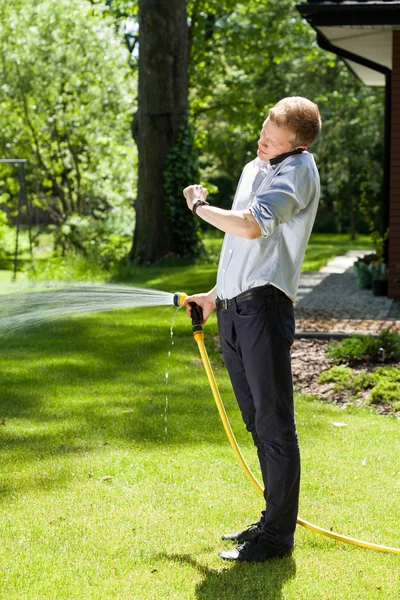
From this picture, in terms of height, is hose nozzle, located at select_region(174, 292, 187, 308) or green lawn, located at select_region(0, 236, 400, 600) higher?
hose nozzle, located at select_region(174, 292, 187, 308)

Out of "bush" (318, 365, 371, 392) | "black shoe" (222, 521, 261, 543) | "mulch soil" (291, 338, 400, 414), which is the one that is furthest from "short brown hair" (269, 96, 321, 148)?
"bush" (318, 365, 371, 392)

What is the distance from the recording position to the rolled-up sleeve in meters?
3.39

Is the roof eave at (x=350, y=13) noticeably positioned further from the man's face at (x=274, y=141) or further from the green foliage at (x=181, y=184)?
the man's face at (x=274, y=141)

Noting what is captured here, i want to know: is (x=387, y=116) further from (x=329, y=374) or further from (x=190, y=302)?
(x=190, y=302)

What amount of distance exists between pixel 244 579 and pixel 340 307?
796 centimetres

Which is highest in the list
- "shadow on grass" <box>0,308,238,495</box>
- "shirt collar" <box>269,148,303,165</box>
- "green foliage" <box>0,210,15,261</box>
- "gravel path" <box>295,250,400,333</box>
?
"shirt collar" <box>269,148,303,165</box>

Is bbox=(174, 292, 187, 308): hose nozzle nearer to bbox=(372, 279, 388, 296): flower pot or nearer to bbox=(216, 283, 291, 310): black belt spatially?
bbox=(216, 283, 291, 310): black belt

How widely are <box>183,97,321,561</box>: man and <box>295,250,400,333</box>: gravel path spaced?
178 inches

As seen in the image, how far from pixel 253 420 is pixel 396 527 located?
0.97 m

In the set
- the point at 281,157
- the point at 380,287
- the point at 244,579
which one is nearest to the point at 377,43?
the point at 380,287

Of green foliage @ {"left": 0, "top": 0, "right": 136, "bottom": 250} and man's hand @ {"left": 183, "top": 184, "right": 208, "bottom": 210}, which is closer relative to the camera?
man's hand @ {"left": 183, "top": 184, "right": 208, "bottom": 210}

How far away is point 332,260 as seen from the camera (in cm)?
1967

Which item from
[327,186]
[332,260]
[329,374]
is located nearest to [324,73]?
[327,186]

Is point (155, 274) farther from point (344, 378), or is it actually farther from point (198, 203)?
point (198, 203)
